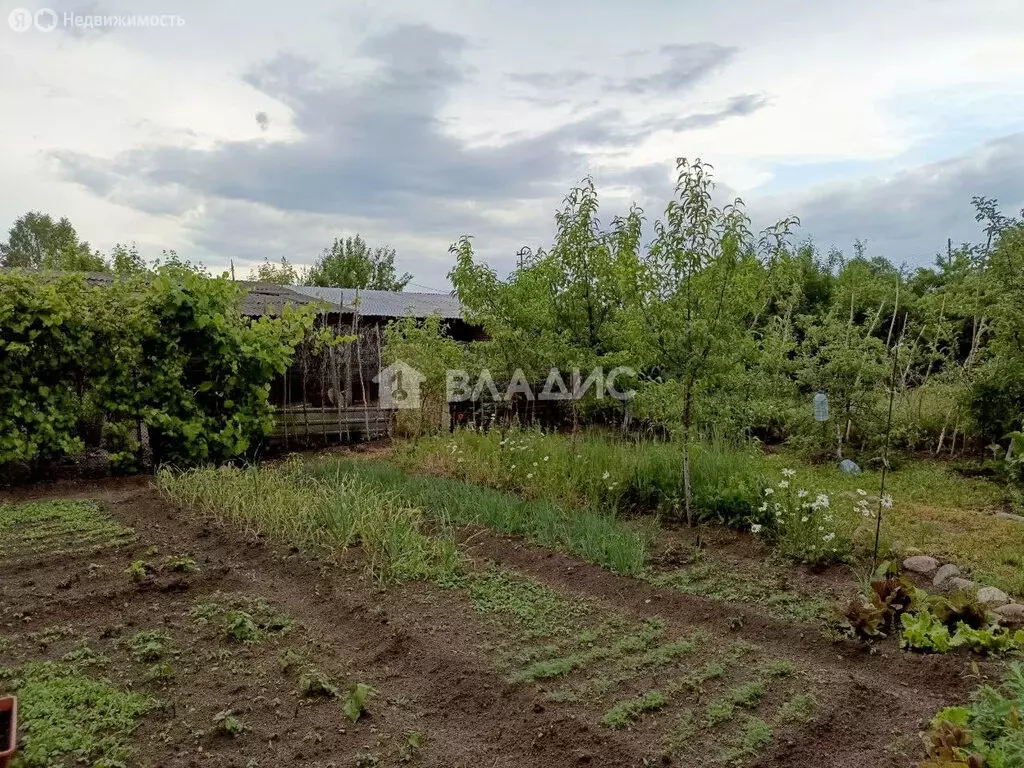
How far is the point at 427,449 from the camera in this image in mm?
8445

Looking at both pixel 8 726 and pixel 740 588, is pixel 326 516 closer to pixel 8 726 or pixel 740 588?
pixel 8 726

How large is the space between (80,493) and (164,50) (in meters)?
4.38

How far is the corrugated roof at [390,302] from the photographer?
633 inches

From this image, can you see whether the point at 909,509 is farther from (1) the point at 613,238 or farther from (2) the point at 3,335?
(2) the point at 3,335

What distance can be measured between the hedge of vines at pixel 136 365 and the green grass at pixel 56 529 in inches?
47.5

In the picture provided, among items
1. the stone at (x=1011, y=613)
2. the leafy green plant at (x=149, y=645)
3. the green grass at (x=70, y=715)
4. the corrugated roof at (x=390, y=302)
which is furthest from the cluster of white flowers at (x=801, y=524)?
the corrugated roof at (x=390, y=302)

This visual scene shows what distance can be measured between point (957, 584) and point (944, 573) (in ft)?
0.63

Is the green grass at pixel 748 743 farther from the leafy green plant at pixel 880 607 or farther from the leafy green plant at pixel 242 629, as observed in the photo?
the leafy green plant at pixel 242 629

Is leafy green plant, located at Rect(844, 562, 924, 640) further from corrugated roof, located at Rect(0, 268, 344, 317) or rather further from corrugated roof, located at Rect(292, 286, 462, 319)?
corrugated roof, located at Rect(292, 286, 462, 319)

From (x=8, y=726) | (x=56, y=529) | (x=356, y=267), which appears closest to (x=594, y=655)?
(x=8, y=726)

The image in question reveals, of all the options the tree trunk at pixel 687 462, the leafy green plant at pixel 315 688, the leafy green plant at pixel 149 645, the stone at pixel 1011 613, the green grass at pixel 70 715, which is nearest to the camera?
the green grass at pixel 70 715

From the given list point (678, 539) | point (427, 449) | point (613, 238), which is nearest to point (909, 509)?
point (678, 539)
